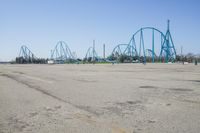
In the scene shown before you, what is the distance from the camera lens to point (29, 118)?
6578mm

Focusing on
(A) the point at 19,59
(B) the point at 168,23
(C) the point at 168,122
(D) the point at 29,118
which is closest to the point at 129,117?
(C) the point at 168,122

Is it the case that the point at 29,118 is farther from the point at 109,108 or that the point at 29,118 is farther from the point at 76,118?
the point at 109,108

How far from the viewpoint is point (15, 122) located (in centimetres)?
620

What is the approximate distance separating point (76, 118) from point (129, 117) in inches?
45.2

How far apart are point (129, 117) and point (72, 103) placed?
2.70m

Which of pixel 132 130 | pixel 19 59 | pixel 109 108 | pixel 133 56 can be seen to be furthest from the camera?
pixel 19 59

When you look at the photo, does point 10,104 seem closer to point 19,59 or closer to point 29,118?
point 29,118

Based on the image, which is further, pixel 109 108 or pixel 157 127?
pixel 109 108

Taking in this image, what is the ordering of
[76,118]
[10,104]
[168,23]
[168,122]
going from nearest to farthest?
1. [168,122]
2. [76,118]
3. [10,104]
4. [168,23]

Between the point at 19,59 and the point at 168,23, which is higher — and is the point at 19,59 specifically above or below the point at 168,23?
below

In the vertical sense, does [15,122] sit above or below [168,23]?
below

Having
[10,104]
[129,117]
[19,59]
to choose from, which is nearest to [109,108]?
[129,117]

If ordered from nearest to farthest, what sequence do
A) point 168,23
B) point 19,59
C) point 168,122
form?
point 168,122, point 168,23, point 19,59

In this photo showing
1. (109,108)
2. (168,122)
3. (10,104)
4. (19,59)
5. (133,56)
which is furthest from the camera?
(19,59)
